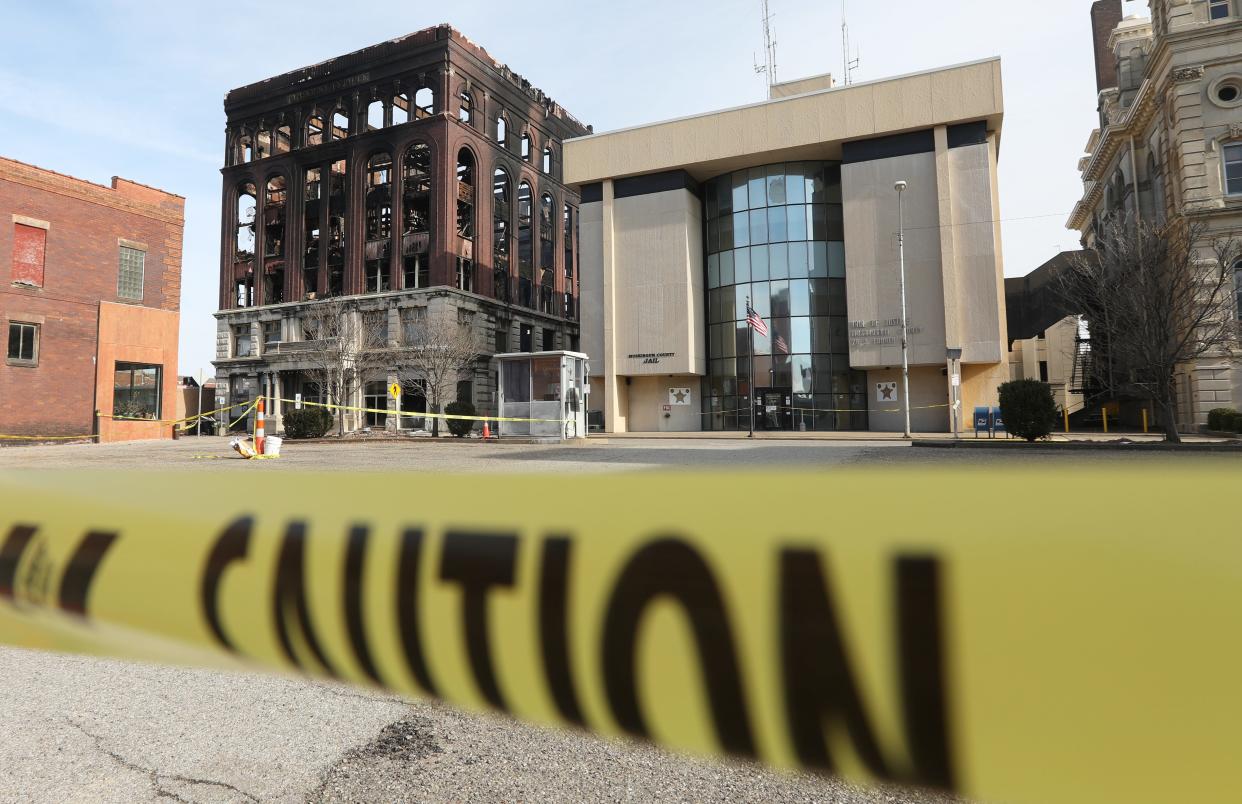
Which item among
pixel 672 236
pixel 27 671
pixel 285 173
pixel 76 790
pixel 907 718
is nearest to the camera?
pixel 907 718

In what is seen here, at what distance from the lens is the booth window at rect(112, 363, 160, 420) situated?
26.9 metres

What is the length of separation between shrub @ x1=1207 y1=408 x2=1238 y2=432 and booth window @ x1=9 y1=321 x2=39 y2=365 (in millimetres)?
42580

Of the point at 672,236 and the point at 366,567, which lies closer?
the point at 366,567

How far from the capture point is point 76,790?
235 cm

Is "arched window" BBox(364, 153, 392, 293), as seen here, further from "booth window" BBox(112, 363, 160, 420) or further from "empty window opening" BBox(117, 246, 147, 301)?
"booth window" BBox(112, 363, 160, 420)

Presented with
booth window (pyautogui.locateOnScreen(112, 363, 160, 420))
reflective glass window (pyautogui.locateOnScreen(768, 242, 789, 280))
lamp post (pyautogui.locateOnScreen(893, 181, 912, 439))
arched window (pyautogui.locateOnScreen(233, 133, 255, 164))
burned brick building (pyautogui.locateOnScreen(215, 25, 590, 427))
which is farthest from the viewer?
arched window (pyautogui.locateOnScreen(233, 133, 255, 164))

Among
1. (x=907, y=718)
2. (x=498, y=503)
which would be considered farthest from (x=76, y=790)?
(x=907, y=718)

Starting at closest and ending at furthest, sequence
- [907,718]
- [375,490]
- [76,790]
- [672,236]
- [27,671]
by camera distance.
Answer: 1. [907,718]
2. [375,490]
3. [76,790]
4. [27,671]
5. [672,236]

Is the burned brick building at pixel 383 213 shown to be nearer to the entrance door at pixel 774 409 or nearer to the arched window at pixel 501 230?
the arched window at pixel 501 230

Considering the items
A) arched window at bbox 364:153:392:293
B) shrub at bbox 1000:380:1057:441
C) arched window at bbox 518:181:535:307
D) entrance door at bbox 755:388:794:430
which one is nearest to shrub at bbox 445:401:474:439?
entrance door at bbox 755:388:794:430

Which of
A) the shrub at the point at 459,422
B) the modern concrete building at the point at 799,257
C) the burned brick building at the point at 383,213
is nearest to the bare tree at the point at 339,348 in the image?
the burned brick building at the point at 383,213

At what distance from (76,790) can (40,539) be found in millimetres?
2341

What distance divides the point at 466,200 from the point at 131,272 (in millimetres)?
18915

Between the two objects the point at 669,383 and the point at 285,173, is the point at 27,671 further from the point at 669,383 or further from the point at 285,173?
the point at 285,173
